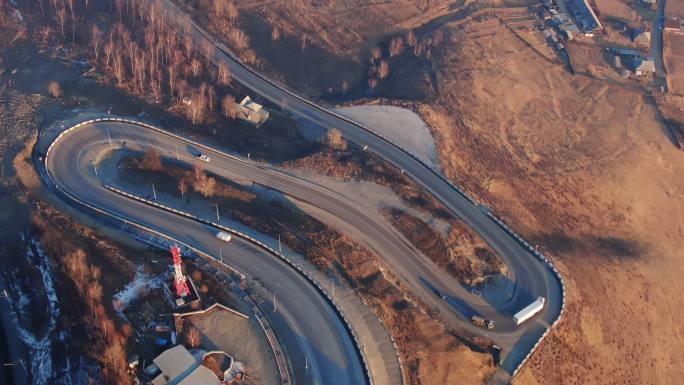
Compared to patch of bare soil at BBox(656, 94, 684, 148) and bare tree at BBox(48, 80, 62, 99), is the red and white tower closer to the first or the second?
bare tree at BBox(48, 80, 62, 99)

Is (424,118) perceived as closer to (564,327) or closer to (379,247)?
(379,247)

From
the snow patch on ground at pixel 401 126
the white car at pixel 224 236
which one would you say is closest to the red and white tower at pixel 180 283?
the white car at pixel 224 236

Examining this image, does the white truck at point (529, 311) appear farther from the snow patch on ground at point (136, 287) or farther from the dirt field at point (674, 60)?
the dirt field at point (674, 60)

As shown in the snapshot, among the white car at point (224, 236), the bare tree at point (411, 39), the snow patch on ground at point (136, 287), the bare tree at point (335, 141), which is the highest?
the bare tree at point (411, 39)

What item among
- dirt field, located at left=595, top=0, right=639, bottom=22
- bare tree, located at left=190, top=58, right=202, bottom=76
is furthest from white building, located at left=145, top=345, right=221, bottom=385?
dirt field, located at left=595, top=0, right=639, bottom=22

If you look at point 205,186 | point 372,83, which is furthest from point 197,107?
point 372,83

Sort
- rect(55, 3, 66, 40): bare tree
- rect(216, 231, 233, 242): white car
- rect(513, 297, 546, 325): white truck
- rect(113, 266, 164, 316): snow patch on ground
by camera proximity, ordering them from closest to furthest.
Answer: rect(113, 266, 164, 316): snow patch on ground → rect(513, 297, 546, 325): white truck → rect(216, 231, 233, 242): white car → rect(55, 3, 66, 40): bare tree

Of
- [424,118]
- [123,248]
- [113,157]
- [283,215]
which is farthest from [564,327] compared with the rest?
[113,157]

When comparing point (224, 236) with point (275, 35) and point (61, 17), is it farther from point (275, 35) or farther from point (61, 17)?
point (61, 17)
